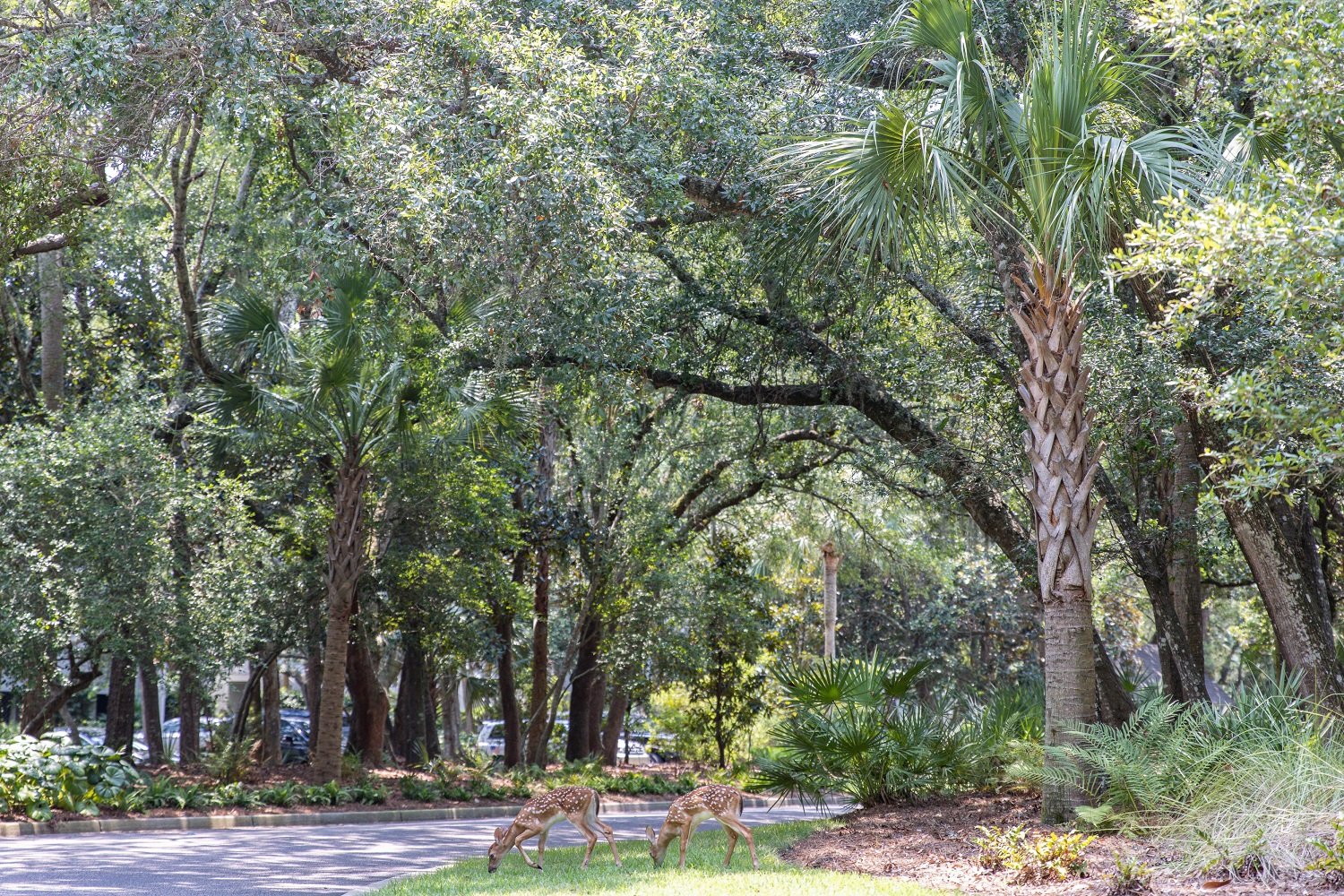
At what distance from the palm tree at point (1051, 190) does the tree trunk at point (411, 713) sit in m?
16.3

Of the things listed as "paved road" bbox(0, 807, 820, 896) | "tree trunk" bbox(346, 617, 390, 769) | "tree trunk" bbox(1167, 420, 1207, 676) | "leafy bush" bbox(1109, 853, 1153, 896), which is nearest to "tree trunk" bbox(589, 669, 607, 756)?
"tree trunk" bbox(346, 617, 390, 769)

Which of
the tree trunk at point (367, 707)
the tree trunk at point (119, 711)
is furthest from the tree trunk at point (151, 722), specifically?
the tree trunk at point (367, 707)

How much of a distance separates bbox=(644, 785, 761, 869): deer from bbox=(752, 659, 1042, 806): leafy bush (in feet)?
6.46

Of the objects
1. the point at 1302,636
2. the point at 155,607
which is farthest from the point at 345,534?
the point at 1302,636

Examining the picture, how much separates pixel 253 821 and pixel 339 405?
5.83 meters

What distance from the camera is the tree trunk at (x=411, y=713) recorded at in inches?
900

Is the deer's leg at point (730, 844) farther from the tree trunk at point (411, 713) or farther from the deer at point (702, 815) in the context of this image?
the tree trunk at point (411, 713)

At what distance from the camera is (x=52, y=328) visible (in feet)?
62.3

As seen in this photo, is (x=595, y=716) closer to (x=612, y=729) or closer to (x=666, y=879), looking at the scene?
(x=612, y=729)

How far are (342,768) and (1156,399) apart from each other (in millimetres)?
13687

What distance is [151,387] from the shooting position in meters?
19.9

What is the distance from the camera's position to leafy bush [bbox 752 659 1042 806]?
417 inches

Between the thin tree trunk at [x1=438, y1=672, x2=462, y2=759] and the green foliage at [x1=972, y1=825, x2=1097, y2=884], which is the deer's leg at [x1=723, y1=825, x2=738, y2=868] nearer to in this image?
the green foliage at [x1=972, y1=825, x2=1097, y2=884]

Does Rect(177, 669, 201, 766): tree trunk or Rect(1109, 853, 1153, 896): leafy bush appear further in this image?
Rect(177, 669, 201, 766): tree trunk
